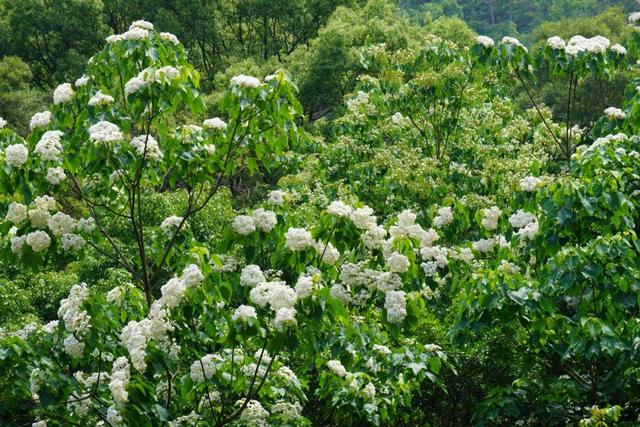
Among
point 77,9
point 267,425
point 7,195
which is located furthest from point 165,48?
point 77,9

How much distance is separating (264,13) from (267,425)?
34.1 m

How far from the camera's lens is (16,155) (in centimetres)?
635

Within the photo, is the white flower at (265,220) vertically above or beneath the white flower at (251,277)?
above

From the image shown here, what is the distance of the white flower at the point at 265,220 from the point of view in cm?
659

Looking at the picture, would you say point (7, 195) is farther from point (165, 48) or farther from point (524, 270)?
point (524, 270)

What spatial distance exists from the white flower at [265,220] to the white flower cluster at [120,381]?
134cm

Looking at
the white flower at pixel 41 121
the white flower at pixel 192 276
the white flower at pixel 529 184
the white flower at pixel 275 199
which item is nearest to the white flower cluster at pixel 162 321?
the white flower at pixel 192 276

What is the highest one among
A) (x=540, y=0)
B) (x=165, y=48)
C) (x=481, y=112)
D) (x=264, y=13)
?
(x=165, y=48)

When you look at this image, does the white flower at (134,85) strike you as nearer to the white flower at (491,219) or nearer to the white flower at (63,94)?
the white flower at (63,94)

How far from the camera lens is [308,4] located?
3859 cm

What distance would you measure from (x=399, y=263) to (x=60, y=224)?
251 centimetres

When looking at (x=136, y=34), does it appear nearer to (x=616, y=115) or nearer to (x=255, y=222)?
(x=255, y=222)

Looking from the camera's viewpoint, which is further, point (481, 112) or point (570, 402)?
point (481, 112)

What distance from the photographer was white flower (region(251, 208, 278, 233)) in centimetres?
659
